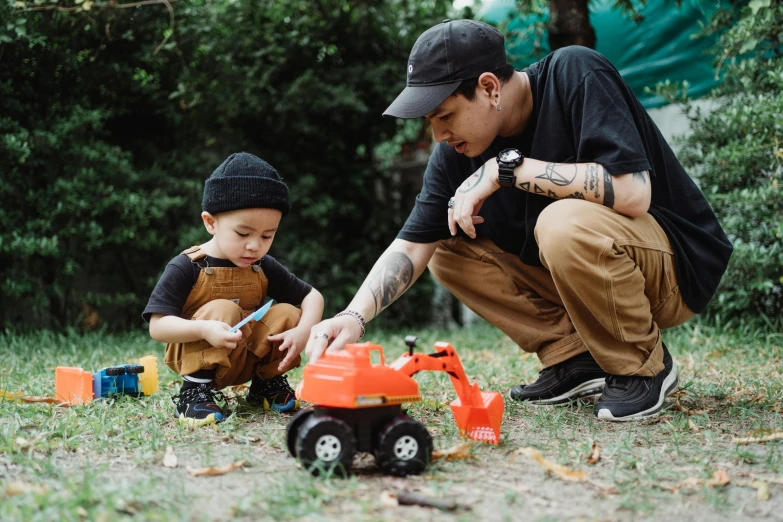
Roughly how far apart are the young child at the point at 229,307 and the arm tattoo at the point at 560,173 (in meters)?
0.98

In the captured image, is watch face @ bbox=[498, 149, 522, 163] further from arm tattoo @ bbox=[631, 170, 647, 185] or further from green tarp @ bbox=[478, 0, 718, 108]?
green tarp @ bbox=[478, 0, 718, 108]

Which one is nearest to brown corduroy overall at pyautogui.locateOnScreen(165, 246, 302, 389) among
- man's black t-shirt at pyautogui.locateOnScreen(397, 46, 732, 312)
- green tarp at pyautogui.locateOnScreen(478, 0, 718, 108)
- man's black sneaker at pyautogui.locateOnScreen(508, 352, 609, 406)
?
man's black t-shirt at pyautogui.locateOnScreen(397, 46, 732, 312)

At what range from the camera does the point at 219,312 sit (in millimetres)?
2684

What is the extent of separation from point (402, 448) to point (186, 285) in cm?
115

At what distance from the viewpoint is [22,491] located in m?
1.81

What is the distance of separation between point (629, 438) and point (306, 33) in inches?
187

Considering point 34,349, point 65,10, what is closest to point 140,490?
point 34,349

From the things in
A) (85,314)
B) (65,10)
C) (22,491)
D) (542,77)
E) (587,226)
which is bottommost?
(85,314)

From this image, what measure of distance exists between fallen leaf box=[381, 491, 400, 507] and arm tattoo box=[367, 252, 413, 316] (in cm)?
109

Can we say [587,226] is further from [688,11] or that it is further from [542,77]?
[688,11]

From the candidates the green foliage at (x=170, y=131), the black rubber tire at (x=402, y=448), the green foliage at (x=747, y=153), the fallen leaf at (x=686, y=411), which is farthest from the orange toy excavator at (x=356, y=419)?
the green foliage at (x=170, y=131)

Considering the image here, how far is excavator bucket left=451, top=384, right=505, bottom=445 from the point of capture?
7.76ft

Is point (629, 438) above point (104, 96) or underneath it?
underneath

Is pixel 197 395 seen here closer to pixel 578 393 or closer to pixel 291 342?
pixel 291 342
